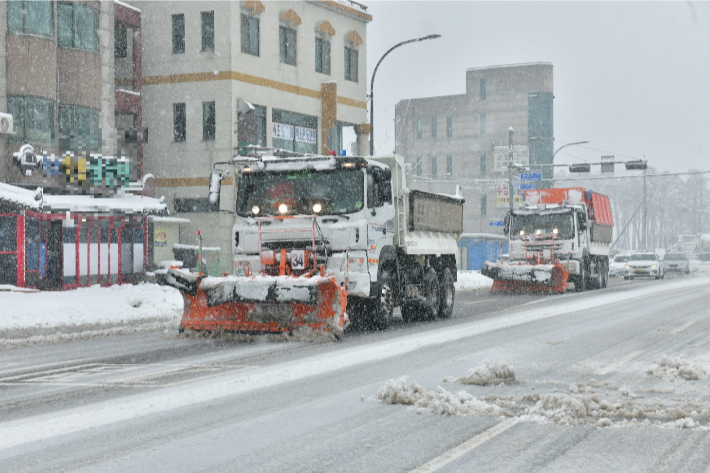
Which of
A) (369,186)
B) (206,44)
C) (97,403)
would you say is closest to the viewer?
(97,403)

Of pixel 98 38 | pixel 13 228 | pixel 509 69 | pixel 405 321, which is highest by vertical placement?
pixel 509 69

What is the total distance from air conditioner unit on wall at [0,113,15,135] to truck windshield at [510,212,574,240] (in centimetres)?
1639

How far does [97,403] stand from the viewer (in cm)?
815

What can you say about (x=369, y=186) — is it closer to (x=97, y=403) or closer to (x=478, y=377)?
(x=478, y=377)

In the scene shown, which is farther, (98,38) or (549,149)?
(549,149)

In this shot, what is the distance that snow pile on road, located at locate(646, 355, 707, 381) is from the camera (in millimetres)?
9602

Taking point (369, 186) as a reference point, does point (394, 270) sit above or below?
below

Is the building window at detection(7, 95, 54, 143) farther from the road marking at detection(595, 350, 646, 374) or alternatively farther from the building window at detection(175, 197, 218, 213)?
the road marking at detection(595, 350, 646, 374)

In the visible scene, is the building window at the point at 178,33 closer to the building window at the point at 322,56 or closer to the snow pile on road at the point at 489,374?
the building window at the point at 322,56

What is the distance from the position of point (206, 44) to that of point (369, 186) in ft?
80.4

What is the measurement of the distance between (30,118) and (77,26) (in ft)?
13.6

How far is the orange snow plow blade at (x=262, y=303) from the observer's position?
44.1 feet

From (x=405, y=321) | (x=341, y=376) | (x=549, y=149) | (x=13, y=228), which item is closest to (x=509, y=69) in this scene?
(x=549, y=149)

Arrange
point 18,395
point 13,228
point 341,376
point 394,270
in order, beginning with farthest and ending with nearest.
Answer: point 13,228, point 394,270, point 341,376, point 18,395
